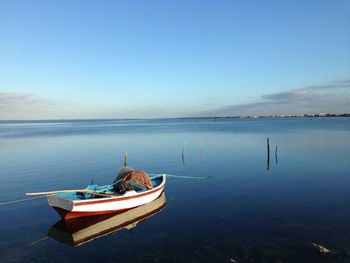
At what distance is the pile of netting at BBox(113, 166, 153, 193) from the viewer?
2030cm

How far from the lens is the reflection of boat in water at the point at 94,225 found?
15.2 metres

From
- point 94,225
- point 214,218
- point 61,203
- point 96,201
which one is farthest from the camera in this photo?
point 214,218

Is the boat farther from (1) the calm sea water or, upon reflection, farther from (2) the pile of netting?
(1) the calm sea water

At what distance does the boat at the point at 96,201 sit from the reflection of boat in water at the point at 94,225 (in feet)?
1.17

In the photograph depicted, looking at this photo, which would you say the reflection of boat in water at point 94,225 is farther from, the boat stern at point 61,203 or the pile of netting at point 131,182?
the pile of netting at point 131,182

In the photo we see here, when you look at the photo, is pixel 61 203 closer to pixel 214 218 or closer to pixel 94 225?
pixel 94 225

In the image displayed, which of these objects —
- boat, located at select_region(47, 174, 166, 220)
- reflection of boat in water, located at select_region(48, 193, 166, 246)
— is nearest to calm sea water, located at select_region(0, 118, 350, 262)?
reflection of boat in water, located at select_region(48, 193, 166, 246)

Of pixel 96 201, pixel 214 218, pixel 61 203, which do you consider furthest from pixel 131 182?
pixel 214 218

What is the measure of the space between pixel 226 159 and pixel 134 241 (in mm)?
26658

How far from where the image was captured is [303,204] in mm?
19531

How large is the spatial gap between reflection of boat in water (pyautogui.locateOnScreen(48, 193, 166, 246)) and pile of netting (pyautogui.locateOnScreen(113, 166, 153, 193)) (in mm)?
1672

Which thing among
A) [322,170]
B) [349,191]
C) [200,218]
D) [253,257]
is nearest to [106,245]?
[200,218]

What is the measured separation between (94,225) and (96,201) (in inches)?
54.9

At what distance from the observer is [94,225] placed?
16797 mm
